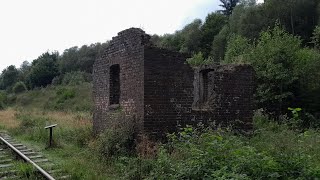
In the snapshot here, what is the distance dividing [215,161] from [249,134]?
528cm

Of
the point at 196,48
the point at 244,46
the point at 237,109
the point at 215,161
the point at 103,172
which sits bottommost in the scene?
the point at 103,172

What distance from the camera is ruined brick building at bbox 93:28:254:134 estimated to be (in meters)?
9.88

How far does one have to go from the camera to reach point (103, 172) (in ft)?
26.7

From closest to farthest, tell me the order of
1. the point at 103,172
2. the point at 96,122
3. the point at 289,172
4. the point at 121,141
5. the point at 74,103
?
1. the point at 289,172
2. the point at 103,172
3. the point at 121,141
4. the point at 96,122
5. the point at 74,103

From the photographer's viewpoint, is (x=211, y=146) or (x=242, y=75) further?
(x=242, y=75)

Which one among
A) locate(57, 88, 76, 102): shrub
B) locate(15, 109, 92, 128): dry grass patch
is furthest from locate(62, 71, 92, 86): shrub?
locate(15, 109, 92, 128): dry grass patch

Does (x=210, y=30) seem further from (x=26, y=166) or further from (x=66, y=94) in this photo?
(x=26, y=166)

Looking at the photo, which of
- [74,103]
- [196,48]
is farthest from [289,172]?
[196,48]

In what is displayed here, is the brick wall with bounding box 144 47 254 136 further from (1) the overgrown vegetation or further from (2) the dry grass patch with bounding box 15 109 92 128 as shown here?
(2) the dry grass patch with bounding box 15 109 92 128

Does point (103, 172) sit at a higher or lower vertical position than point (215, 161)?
lower

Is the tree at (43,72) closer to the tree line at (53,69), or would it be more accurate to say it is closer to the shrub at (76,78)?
→ the tree line at (53,69)

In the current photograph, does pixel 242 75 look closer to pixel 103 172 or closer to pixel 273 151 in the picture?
pixel 273 151

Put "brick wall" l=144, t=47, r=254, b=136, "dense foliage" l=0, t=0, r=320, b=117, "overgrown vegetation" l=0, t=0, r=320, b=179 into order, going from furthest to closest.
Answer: "dense foliage" l=0, t=0, r=320, b=117, "brick wall" l=144, t=47, r=254, b=136, "overgrown vegetation" l=0, t=0, r=320, b=179

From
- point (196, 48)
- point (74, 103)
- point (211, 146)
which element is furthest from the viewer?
point (196, 48)
